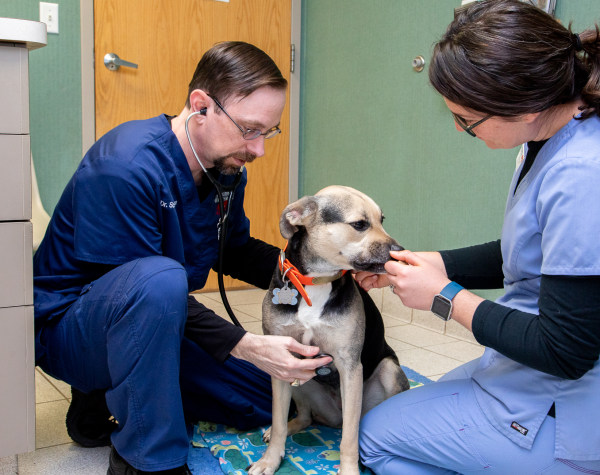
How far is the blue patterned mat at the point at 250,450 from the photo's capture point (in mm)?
1476

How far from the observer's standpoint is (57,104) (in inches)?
119

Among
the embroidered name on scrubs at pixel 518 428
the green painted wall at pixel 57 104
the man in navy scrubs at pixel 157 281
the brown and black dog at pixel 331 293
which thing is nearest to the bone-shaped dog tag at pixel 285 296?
the brown and black dog at pixel 331 293

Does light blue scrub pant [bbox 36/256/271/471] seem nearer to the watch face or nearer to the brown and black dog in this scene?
the brown and black dog

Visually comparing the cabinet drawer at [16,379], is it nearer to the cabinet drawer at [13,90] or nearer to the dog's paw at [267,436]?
the cabinet drawer at [13,90]

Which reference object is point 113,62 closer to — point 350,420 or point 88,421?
point 88,421

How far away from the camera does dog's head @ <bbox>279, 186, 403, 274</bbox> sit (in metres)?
1.41

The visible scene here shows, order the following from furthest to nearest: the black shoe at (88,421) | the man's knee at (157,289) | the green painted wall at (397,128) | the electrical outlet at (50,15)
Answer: the electrical outlet at (50,15)
the green painted wall at (397,128)
the black shoe at (88,421)
the man's knee at (157,289)

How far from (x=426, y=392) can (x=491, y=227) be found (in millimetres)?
1290

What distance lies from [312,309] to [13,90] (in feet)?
2.74

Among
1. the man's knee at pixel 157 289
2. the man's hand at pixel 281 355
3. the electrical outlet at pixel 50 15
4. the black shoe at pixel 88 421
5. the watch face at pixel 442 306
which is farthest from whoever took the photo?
the electrical outlet at pixel 50 15

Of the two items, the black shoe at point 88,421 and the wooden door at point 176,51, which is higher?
the wooden door at point 176,51

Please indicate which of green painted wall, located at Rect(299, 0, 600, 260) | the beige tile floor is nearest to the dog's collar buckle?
the beige tile floor

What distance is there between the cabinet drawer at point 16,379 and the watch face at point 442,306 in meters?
0.91

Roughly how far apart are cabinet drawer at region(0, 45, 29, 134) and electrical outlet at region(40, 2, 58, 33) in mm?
2007
